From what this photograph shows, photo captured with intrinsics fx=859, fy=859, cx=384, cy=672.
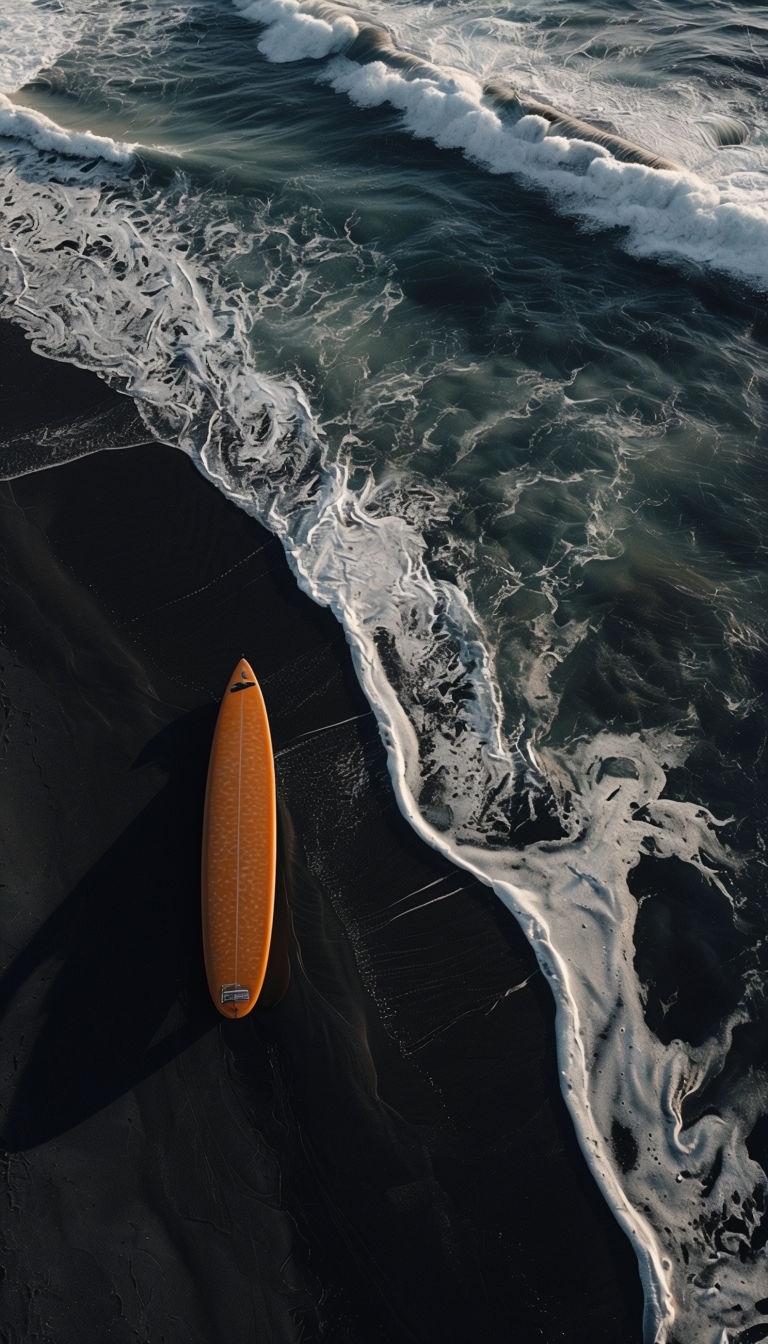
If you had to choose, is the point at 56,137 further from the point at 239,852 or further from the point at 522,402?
the point at 239,852

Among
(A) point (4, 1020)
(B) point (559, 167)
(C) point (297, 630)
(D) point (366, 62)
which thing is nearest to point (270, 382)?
(C) point (297, 630)

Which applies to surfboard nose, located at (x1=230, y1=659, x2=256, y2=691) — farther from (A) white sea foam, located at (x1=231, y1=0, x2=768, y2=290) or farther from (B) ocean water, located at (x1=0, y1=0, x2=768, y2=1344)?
(A) white sea foam, located at (x1=231, y1=0, x2=768, y2=290)

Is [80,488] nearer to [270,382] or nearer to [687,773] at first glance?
[270,382]

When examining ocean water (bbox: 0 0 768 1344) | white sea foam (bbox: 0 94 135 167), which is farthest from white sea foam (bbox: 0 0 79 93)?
white sea foam (bbox: 0 94 135 167)

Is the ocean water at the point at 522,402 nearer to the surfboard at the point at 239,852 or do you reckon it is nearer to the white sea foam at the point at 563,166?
the white sea foam at the point at 563,166

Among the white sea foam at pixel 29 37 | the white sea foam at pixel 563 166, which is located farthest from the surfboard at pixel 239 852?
the white sea foam at pixel 29 37

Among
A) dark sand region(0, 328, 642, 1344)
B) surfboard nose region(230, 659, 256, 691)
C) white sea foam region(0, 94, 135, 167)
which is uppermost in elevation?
white sea foam region(0, 94, 135, 167)
